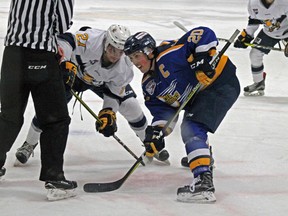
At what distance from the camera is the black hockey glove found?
125 inches

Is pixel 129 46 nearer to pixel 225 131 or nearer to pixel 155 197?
pixel 155 197

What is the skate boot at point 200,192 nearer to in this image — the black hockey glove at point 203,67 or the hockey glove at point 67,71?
the black hockey glove at point 203,67

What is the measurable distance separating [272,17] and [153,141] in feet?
9.31

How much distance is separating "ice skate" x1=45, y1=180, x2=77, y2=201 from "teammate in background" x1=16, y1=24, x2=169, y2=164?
510 millimetres

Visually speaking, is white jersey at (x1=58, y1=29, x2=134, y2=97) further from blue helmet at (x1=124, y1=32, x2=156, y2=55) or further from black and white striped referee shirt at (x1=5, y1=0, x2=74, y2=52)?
black and white striped referee shirt at (x1=5, y1=0, x2=74, y2=52)

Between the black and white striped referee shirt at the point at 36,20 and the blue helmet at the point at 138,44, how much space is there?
0.34m

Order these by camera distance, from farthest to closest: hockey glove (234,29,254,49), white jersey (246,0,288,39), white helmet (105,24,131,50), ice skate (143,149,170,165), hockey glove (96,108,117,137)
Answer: hockey glove (234,29,254,49), white jersey (246,0,288,39), ice skate (143,149,170,165), hockey glove (96,108,117,137), white helmet (105,24,131,50)

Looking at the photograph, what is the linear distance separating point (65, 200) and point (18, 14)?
0.78 metres

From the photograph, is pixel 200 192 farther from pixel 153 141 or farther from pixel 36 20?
pixel 36 20

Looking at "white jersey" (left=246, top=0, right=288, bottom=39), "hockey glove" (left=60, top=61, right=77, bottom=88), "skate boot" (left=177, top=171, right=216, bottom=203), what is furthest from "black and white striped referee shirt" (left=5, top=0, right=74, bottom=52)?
"white jersey" (left=246, top=0, right=288, bottom=39)

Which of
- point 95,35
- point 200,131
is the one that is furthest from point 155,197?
point 95,35

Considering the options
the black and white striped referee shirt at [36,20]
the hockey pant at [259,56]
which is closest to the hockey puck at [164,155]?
the black and white striped referee shirt at [36,20]

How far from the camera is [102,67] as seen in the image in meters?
3.59

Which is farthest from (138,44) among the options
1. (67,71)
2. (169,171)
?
(169,171)
